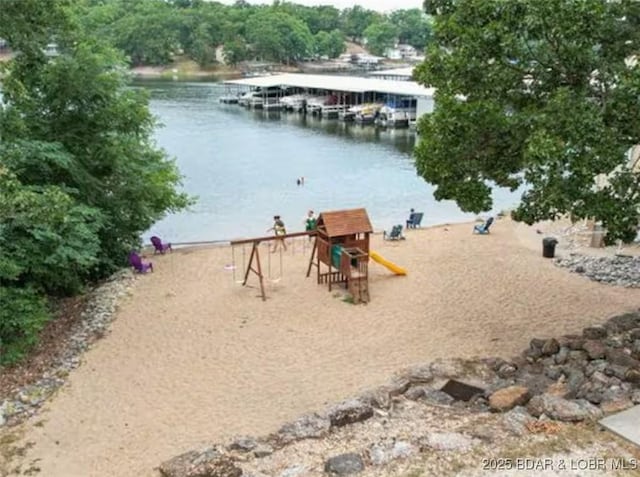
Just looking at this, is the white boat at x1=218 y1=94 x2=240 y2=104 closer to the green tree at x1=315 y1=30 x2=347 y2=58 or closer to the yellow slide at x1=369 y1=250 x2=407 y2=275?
A: the green tree at x1=315 y1=30 x2=347 y2=58

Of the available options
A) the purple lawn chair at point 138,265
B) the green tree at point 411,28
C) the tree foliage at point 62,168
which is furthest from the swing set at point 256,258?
the green tree at point 411,28

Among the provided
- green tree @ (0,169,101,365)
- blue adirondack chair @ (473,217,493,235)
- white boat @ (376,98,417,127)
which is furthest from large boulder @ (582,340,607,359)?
white boat @ (376,98,417,127)

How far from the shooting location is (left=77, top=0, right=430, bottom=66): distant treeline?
105 meters

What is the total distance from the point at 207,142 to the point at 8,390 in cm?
3955

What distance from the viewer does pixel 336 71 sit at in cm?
11562

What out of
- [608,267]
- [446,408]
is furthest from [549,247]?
[446,408]

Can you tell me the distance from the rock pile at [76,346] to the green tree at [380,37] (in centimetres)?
12698

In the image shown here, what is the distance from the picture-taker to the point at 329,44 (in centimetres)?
12862

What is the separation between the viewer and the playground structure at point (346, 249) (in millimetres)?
17812

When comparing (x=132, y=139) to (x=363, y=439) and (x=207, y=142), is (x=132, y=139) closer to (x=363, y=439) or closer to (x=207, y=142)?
(x=363, y=439)

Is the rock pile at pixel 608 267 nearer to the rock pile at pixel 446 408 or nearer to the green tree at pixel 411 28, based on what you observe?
the rock pile at pixel 446 408

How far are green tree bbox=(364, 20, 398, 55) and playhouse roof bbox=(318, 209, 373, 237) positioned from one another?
416ft

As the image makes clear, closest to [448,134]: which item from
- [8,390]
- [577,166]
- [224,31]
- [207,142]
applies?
[577,166]

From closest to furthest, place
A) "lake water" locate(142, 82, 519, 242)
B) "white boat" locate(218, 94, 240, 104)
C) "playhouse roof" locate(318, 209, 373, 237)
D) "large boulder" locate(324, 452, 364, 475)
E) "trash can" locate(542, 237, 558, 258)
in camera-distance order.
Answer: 1. "large boulder" locate(324, 452, 364, 475)
2. "playhouse roof" locate(318, 209, 373, 237)
3. "trash can" locate(542, 237, 558, 258)
4. "lake water" locate(142, 82, 519, 242)
5. "white boat" locate(218, 94, 240, 104)
